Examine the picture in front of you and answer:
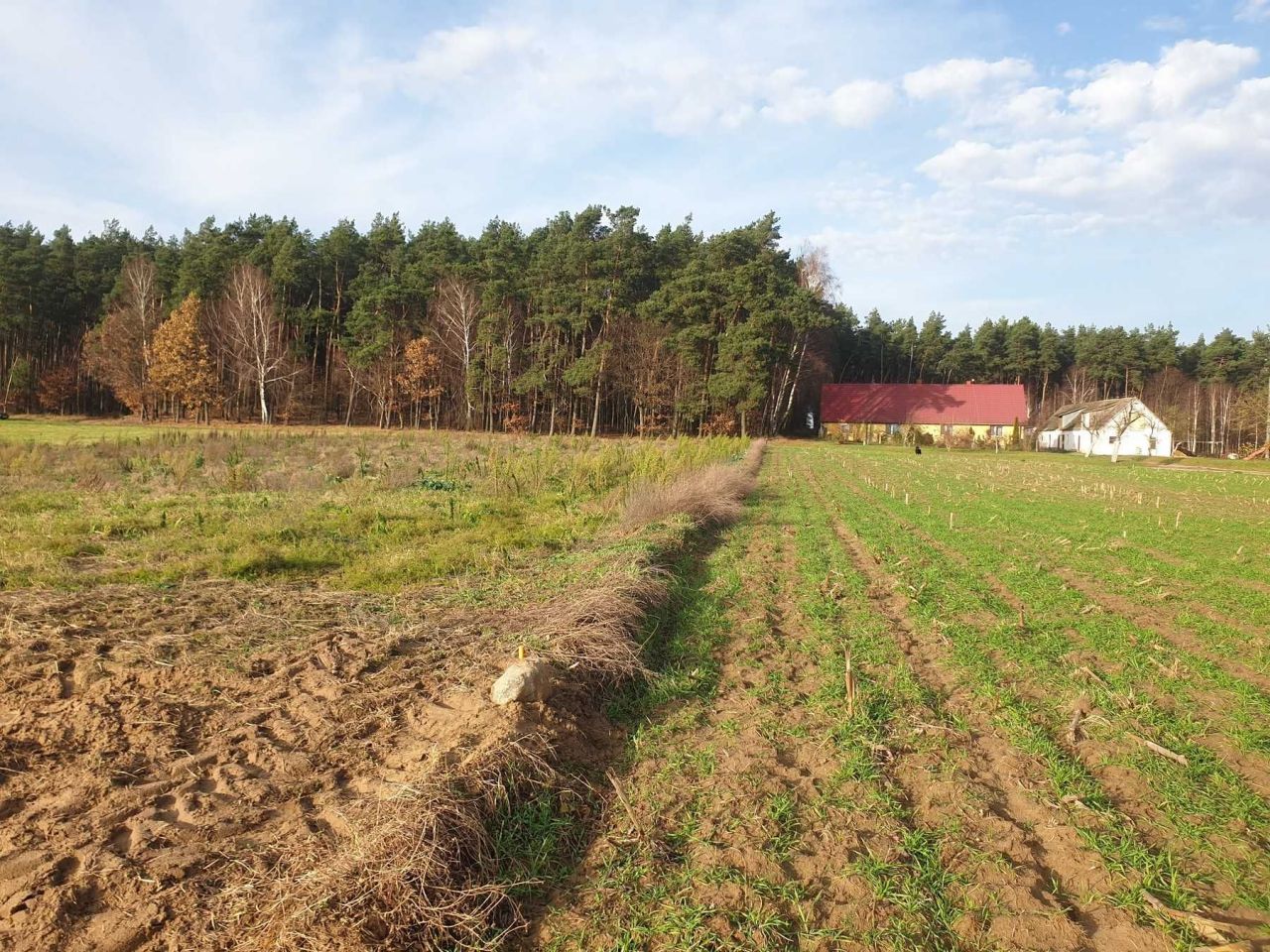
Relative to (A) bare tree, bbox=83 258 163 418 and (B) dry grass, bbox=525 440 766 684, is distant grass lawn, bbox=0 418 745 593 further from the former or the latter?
(A) bare tree, bbox=83 258 163 418

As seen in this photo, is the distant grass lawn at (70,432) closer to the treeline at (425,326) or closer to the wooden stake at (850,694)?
the treeline at (425,326)

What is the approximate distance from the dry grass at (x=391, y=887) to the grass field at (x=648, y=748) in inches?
0.7

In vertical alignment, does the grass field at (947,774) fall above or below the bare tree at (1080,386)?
below

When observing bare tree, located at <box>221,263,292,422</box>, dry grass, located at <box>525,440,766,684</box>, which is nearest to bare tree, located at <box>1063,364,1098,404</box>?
bare tree, located at <box>221,263,292,422</box>

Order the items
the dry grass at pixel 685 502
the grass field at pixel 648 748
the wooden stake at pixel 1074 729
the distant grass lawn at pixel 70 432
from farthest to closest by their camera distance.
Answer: the distant grass lawn at pixel 70 432 → the dry grass at pixel 685 502 → the wooden stake at pixel 1074 729 → the grass field at pixel 648 748

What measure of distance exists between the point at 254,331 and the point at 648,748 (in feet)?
152

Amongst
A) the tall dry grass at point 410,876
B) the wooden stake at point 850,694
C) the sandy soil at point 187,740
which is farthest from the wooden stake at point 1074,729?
the sandy soil at point 187,740

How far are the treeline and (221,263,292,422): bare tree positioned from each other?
18 centimetres

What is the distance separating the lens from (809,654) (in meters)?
5.52

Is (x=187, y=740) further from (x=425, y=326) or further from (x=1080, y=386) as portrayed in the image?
(x=1080, y=386)

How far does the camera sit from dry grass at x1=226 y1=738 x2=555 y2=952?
2344 millimetres

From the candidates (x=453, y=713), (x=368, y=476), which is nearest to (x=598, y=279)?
(x=368, y=476)

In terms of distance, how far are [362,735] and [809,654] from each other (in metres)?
3.41

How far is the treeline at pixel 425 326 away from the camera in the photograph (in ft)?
147
